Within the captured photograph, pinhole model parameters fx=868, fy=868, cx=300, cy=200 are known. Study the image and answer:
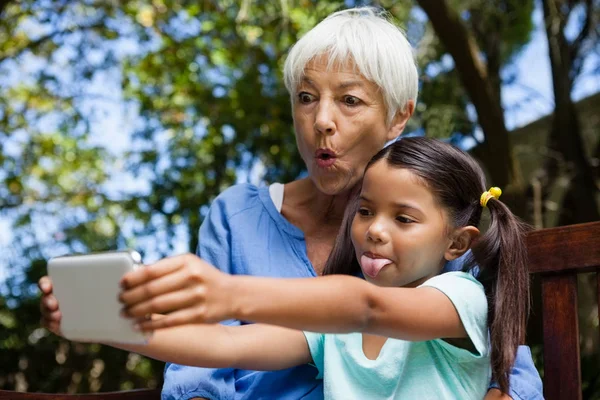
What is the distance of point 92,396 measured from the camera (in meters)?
2.24

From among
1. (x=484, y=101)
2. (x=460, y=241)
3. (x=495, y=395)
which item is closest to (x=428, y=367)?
(x=495, y=395)

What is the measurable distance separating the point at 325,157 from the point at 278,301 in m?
0.97

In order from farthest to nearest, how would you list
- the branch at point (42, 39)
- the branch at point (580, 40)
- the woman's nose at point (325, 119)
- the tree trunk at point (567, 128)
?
the branch at point (42, 39), the branch at point (580, 40), the tree trunk at point (567, 128), the woman's nose at point (325, 119)

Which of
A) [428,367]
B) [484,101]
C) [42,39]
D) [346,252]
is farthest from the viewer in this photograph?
[42,39]

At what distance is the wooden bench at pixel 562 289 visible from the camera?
2.01 meters

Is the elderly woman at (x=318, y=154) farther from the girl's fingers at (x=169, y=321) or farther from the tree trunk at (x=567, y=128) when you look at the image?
the tree trunk at (x=567, y=128)

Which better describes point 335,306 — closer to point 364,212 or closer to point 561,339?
point 364,212

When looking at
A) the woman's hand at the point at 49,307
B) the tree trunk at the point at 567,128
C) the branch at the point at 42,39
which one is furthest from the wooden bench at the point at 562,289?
the branch at the point at 42,39

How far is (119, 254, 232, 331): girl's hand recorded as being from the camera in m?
1.12

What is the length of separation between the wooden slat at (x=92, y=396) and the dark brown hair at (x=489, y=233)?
911mm

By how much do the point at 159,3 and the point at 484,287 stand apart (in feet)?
17.9

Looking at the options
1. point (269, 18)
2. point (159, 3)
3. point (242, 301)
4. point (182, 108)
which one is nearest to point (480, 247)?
point (242, 301)

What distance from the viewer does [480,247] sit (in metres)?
1.82

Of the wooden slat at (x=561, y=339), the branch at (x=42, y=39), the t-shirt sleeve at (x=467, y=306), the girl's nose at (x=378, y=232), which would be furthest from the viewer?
the branch at (x=42, y=39)
